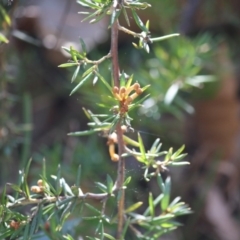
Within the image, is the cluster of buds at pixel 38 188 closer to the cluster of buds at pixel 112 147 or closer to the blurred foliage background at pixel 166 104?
the cluster of buds at pixel 112 147

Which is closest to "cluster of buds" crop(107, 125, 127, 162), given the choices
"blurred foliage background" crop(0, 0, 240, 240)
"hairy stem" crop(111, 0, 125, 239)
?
"hairy stem" crop(111, 0, 125, 239)

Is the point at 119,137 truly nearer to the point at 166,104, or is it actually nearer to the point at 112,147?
the point at 112,147

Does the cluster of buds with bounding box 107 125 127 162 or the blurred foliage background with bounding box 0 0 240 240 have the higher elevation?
the cluster of buds with bounding box 107 125 127 162

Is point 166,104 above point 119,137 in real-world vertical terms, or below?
below

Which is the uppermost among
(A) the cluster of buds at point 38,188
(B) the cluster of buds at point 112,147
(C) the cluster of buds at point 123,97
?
(C) the cluster of buds at point 123,97

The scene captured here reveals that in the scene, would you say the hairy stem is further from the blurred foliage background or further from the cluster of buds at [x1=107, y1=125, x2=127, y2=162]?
the blurred foliage background

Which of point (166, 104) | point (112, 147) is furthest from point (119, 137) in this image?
point (166, 104)

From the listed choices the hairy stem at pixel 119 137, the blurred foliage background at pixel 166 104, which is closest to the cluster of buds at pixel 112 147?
the hairy stem at pixel 119 137

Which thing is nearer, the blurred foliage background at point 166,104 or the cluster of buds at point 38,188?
the cluster of buds at point 38,188
